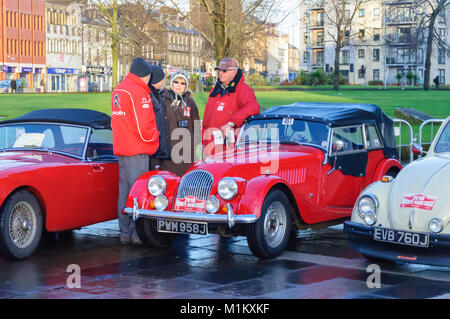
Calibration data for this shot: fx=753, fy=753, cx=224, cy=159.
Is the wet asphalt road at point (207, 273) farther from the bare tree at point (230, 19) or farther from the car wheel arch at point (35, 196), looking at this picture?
the bare tree at point (230, 19)

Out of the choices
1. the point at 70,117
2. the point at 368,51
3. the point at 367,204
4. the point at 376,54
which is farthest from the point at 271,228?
the point at 368,51

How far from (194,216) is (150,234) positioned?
92 centimetres

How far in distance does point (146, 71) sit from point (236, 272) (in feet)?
10.1

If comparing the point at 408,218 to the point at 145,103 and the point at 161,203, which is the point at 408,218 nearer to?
the point at 161,203

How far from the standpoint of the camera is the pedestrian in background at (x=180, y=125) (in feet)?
32.2

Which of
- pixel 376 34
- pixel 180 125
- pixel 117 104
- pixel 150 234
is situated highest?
pixel 376 34

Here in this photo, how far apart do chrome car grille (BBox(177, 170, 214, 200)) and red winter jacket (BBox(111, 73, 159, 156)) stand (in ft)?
2.91

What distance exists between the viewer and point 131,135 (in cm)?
907

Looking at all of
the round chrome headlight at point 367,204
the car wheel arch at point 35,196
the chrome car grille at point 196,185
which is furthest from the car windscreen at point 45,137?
the round chrome headlight at point 367,204

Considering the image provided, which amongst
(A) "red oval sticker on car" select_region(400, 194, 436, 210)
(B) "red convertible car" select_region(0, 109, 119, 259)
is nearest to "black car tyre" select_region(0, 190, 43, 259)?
(B) "red convertible car" select_region(0, 109, 119, 259)

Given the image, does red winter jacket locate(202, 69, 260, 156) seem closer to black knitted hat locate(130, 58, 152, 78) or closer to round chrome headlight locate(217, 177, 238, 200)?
black knitted hat locate(130, 58, 152, 78)

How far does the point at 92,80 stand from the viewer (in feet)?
363
